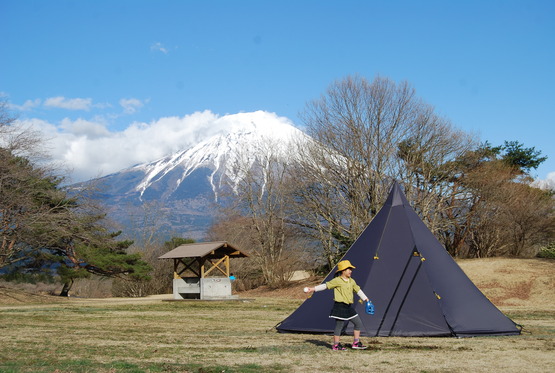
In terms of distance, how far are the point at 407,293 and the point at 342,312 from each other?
247cm

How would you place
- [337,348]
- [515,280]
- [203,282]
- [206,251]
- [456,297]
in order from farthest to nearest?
1. [203,282]
2. [206,251]
3. [515,280]
4. [456,297]
5. [337,348]

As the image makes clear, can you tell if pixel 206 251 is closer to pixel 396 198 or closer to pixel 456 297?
pixel 396 198

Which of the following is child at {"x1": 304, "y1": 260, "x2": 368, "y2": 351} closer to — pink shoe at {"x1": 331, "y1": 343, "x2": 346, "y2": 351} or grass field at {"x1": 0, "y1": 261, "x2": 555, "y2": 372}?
pink shoe at {"x1": 331, "y1": 343, "x2": 346, "y2": 351}

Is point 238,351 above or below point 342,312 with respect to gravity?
below

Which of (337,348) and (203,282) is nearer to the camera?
(337,348)

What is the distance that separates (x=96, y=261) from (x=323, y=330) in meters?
25.7

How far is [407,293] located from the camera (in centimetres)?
1209

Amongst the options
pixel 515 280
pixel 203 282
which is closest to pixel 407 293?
pixel 515 280

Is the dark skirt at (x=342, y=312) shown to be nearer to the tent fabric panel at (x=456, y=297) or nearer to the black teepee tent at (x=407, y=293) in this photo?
the black teepee tent at (x=407, y=293)

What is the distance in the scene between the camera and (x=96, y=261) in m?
35.1

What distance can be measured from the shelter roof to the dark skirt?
70.8ft

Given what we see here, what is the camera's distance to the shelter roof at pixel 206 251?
31.7 metres

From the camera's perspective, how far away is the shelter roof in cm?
3173

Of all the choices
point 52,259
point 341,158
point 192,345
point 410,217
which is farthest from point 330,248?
point 192,345
